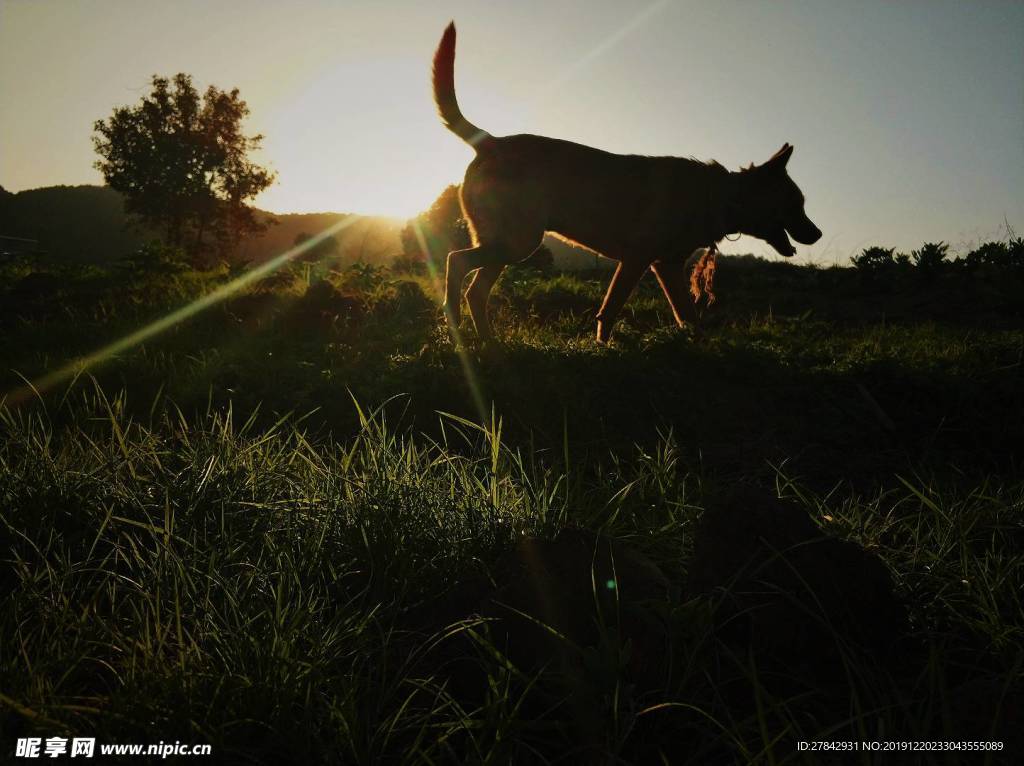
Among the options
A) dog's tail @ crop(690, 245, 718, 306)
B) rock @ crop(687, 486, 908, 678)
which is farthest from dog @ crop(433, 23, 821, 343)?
rock @ crop(687, 486, 908, 678)

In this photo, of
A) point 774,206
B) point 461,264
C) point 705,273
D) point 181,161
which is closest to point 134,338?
point 461,264

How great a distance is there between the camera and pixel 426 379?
169 inches

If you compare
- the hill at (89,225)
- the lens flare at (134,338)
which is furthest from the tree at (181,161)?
the lens flare at (134,338)

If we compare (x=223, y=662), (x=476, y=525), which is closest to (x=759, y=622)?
(x=476, y=525)

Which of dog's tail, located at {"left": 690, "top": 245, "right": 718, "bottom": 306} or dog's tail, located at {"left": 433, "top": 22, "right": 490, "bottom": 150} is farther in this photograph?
dog's tail, located at {"left": 690, "top": 245, "right": 718, "bottom": 306}

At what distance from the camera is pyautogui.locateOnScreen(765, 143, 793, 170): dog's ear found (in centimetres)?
557

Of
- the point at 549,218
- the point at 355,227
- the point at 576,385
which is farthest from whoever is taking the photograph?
the point at 355,227

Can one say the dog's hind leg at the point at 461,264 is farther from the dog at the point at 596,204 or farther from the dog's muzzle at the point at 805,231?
the dog's muzzle at the point at 805,231

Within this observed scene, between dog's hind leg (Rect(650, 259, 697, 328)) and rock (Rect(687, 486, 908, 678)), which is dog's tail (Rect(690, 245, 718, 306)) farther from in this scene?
rock (Rect(687, 486, 908, 678))

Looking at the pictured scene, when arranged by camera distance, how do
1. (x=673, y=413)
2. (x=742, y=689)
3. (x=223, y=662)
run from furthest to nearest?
(x=673, y=413) < (x=742, y=689) < (x=223, y=662)

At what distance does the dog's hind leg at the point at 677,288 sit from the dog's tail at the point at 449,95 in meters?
2.03

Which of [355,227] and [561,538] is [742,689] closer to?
[561,538]

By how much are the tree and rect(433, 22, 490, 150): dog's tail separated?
980 inches

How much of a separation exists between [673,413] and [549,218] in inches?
87.0
